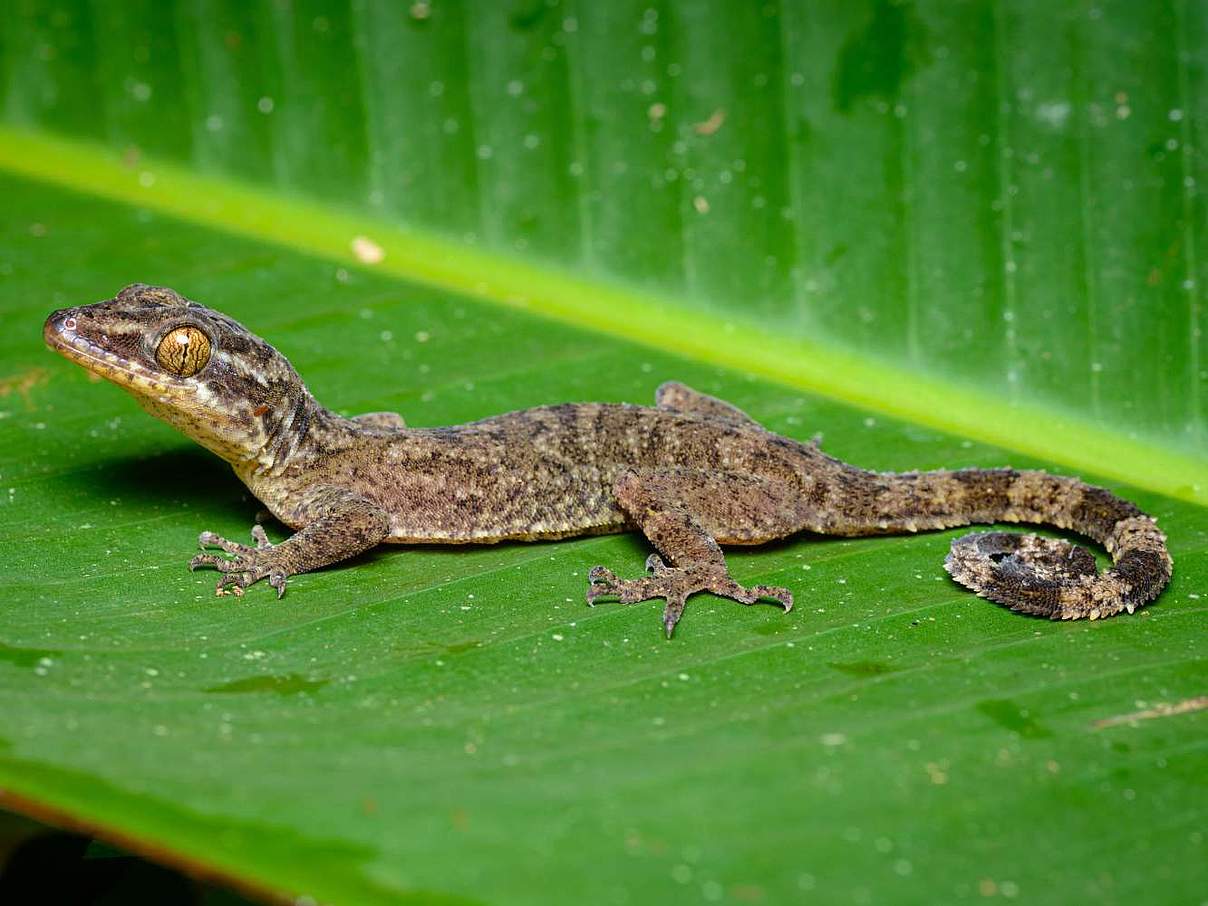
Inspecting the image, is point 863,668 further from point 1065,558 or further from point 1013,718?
point 1065,558

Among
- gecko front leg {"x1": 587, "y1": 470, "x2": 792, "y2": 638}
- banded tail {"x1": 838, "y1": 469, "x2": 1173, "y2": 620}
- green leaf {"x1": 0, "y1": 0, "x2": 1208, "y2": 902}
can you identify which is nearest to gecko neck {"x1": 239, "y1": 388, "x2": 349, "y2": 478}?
green leaf {"x1": 0, "y1": 0, "x2": 1208, "y2": 902}

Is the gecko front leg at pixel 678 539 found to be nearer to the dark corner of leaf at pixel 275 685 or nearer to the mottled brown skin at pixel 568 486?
the mottled brown skin at pixel 568 486

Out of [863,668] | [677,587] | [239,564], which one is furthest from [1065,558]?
[239,564]

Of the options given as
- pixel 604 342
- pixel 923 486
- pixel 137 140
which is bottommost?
pixel 923 486

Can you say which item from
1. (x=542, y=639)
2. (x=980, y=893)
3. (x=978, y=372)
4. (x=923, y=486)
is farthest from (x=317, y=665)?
(x=978, y=372)

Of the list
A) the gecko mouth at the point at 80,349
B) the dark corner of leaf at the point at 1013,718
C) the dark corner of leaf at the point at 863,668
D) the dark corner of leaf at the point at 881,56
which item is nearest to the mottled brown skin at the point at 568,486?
the gecko mouth at the point at 80,349

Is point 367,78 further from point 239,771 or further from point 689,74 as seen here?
point 239,771

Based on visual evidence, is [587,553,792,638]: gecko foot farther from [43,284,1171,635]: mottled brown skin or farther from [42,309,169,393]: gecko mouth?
[42,309,169,393]: gecko mouth
